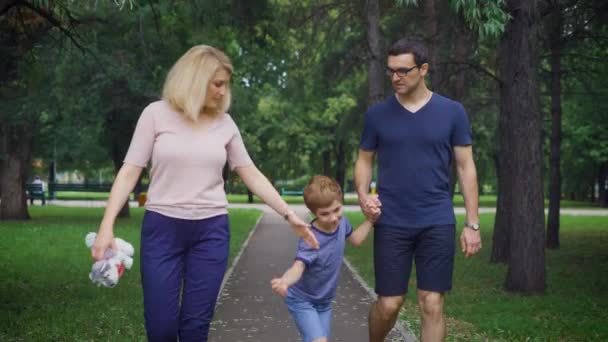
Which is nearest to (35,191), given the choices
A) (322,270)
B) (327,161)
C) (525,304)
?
(327,161)

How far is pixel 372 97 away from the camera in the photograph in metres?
16.9

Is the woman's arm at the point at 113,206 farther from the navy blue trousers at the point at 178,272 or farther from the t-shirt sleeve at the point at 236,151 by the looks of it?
the t-shirt sleeve at the point at 236,151

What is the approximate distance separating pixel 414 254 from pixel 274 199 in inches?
47.3

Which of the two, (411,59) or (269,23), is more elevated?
(269,23)

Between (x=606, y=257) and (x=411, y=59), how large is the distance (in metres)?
12.8

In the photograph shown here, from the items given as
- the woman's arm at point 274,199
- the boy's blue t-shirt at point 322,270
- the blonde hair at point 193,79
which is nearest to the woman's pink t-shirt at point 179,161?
the blonde hair at point 193,79

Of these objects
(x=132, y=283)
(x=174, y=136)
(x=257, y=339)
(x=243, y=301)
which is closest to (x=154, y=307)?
(x=174, y=136)

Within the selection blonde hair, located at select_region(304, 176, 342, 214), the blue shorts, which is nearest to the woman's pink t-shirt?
blonde hair, located at select_region(304, 176, 342, 214)

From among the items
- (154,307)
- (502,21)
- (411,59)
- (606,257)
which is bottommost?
(606,257)

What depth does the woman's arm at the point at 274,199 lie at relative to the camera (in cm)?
455

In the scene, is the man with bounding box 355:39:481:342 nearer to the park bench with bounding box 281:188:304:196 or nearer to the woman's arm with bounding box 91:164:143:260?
the woman's arm with bounding box 91:164:143:260

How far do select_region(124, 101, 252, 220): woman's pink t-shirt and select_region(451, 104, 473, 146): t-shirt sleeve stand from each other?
1.52 metres

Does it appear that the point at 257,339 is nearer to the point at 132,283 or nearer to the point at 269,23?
the point at 132,283

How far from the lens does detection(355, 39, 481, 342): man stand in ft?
17.0
